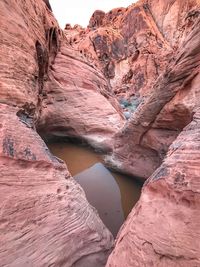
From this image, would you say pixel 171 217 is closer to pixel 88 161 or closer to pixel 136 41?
pixel 88 161

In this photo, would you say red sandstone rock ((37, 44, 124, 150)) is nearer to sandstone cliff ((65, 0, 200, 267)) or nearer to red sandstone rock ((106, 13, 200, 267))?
sandstone cliff ((65, 0, 200, 267))

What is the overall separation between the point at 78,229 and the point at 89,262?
1.11 ft

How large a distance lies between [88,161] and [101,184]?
107 cm

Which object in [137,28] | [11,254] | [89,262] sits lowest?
[89,262]

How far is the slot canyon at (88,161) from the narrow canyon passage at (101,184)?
2 centimetres

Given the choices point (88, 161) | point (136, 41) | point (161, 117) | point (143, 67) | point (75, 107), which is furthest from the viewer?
point (136, 41)

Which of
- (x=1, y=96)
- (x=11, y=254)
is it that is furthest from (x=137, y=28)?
(x=11, y=254)

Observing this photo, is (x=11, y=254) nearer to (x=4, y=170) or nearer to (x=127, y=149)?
(x=4, y=170)

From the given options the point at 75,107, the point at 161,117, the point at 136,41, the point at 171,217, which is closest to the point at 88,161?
the point at 75,107

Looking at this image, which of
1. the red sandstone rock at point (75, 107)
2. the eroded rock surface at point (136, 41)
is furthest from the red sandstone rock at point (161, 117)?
the eroded rock surface at point (136, 41)

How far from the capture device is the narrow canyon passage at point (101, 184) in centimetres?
434

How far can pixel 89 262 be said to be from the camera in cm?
243

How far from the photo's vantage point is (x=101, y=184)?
17.4 feet

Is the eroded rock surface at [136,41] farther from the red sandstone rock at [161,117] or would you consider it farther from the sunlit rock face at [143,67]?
the red sandstone rock at [161,117]
